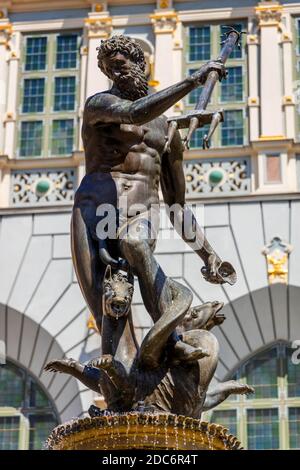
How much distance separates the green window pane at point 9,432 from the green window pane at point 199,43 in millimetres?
6939

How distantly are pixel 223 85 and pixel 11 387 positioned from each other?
6.29 m

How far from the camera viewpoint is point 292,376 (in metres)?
21.1

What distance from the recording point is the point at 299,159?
21750 mm

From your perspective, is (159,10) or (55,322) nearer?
(55,322)

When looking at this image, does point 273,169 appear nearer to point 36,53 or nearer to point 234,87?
point 234,87

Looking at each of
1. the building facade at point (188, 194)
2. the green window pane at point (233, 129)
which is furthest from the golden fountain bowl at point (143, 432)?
the green window pane at point (233, 129)

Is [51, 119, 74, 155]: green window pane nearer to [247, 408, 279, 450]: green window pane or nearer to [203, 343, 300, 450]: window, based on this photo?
[203, 343, 300, 450]: window

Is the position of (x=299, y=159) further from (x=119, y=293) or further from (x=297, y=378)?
(x=119, y=293)

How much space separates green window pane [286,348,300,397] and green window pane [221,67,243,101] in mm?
4517

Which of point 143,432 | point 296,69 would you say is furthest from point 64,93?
point 143,432

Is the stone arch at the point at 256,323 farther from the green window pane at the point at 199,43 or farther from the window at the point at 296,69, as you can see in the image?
the green window pane at the point at 199,43

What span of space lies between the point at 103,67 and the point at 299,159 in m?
11.8

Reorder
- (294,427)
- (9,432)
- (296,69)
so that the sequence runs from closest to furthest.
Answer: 1. (294,427)
2. (9,432)
3. (296,69)
